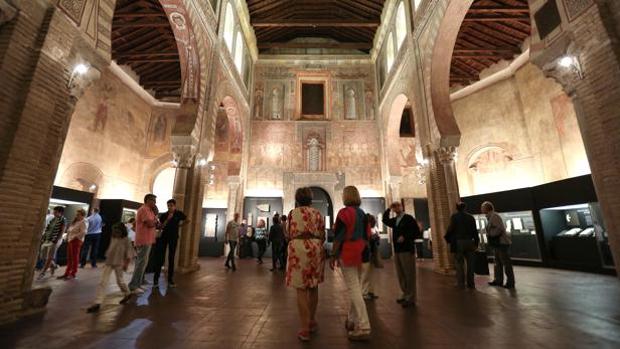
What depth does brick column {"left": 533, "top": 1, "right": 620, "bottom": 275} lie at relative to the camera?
3221 mm

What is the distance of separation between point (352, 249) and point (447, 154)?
6191 mm

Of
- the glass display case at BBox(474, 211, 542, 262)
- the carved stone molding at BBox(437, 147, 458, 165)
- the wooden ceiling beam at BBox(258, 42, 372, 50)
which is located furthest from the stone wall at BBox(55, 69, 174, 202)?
the glass display case at BBox(474, 211, 542, 262)

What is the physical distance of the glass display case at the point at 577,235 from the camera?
7.51 meters

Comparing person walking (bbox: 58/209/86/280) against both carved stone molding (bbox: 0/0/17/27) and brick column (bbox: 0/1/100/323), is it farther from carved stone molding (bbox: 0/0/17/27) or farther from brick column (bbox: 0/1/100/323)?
carved stone molding (bbox: 0/0/17/27)

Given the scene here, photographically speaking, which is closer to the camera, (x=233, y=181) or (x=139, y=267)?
(x=139, y=267)

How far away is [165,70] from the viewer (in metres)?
14.9

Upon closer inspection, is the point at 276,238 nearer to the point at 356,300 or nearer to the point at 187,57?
the point at 356,300

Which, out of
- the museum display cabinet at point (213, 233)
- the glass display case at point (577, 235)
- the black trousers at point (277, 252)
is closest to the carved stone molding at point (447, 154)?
the glass display case at point (577, 235)

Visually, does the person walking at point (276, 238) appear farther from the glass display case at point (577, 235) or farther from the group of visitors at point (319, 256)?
the glass display case at point (577, 235)

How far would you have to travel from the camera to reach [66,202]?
10.3m

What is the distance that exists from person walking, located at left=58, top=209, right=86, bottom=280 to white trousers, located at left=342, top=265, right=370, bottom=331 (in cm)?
674

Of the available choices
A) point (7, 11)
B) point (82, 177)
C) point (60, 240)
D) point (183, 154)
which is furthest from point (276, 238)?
point (82, 177)

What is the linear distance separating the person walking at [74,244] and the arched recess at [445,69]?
939 cm

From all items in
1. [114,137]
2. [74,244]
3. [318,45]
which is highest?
[318,45]
